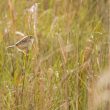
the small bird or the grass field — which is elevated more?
the small bird

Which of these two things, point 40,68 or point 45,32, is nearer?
point 40,68

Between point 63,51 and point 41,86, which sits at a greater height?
point 63,51

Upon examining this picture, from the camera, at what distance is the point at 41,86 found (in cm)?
190

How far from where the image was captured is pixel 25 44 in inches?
78.3

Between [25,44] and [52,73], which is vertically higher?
[25,44]

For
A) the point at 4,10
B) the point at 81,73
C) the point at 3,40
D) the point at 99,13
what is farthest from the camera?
the point at 4,10

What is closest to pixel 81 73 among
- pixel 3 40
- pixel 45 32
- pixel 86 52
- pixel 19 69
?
pixel 86 52

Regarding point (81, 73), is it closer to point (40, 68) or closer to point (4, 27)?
point (40, 68)

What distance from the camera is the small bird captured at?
1968 mm

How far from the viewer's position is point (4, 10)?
308cm

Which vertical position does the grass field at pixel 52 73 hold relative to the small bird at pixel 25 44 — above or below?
below

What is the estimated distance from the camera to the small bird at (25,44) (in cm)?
197

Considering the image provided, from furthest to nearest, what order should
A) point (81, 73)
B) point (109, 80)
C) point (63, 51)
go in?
point (81, 73)
point (63, 51)
point (109, 80)

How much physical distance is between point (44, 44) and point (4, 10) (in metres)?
0.46
